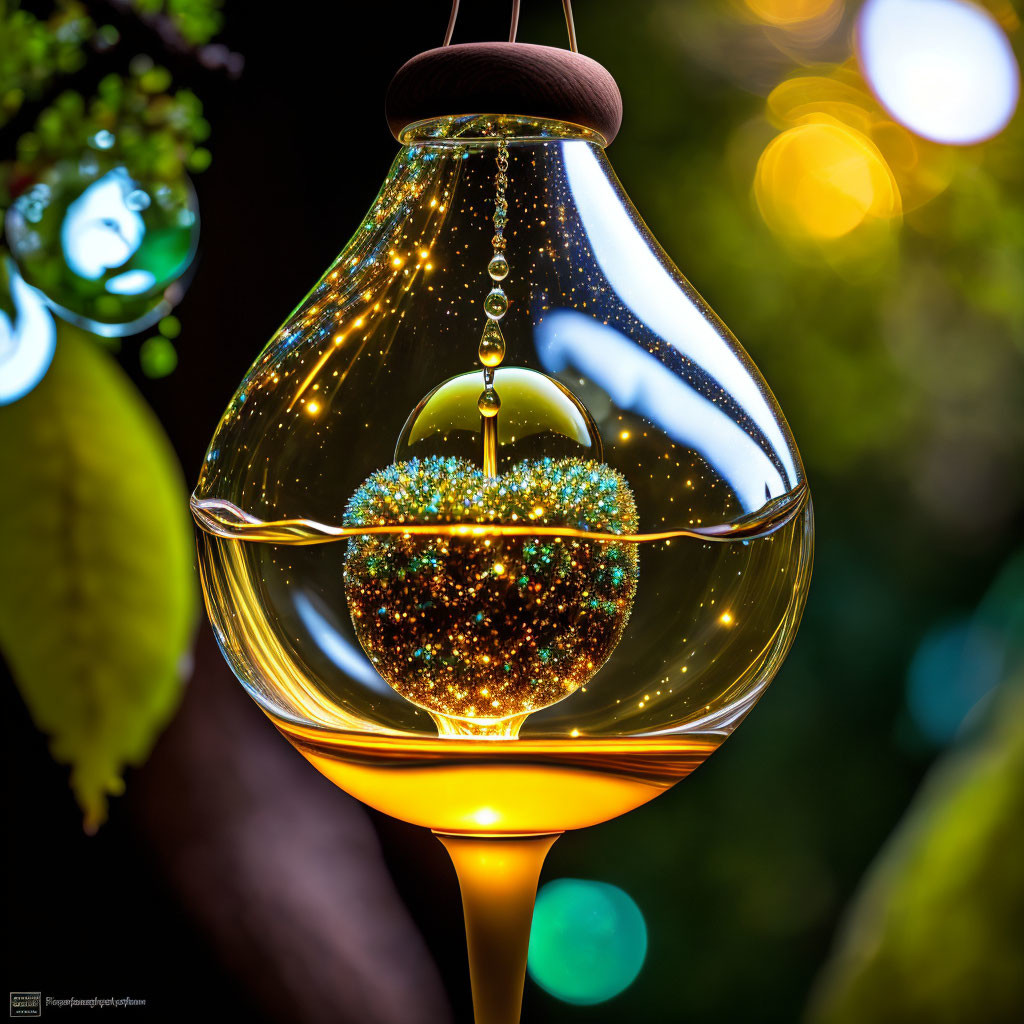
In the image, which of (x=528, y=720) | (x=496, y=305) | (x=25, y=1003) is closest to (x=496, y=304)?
(x=496, y=305)

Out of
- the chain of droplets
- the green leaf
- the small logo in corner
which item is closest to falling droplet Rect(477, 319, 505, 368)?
the chain of droplets

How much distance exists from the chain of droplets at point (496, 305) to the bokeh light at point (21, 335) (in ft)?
1.16

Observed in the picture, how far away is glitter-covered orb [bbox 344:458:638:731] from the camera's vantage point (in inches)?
9.8

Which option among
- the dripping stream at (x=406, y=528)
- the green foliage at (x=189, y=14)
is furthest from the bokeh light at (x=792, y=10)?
the dripping stream at (x=406, y=528)

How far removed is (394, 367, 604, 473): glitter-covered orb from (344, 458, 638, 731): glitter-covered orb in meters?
0.01

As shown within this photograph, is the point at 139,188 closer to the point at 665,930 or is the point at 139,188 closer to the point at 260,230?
the point at 260,230

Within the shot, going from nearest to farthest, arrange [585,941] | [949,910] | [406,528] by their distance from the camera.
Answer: [406,528] → [949,910] → [585,941]

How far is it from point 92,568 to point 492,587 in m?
0.36

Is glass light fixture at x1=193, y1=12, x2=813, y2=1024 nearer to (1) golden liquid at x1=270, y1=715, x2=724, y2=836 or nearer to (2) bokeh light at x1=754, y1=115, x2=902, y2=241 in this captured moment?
(1) golden liquid at x1=270, y1=715, x2=724, y2=836

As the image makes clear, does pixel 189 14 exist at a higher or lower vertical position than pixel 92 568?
higher

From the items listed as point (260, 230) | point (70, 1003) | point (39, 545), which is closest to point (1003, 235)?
point (260, 230)

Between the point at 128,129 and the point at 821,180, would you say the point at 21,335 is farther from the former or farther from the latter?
the point at 821,180

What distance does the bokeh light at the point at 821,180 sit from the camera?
0.57 meters

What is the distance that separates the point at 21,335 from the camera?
568 millimetres
